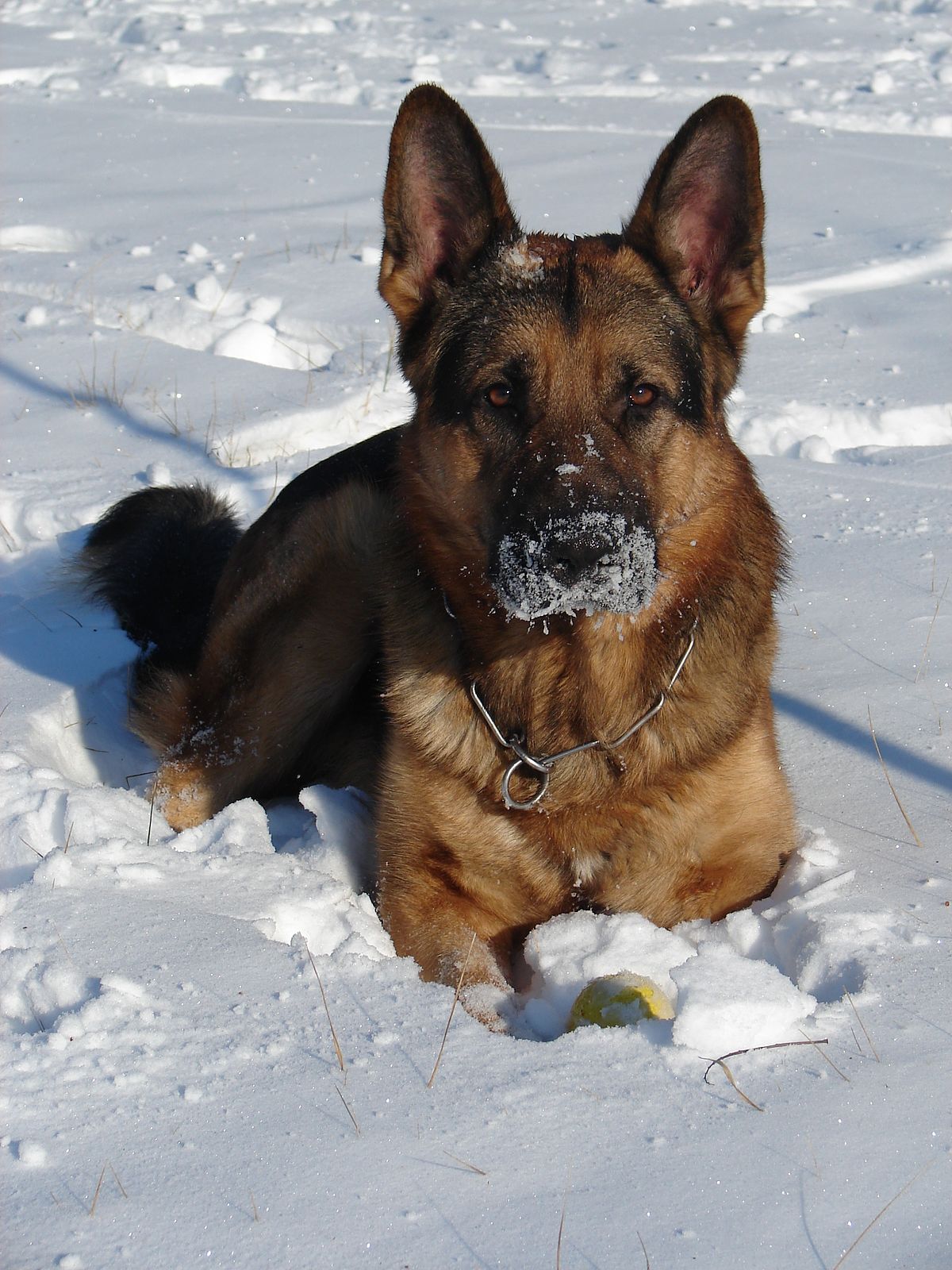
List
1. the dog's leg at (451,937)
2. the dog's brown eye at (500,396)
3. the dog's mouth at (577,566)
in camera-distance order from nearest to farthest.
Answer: the dog's mouth at (577,566), the dog's leg at (451,937), the dog's brown eye at (500,396)

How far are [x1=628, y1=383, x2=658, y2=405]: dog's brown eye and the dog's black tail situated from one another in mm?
2033

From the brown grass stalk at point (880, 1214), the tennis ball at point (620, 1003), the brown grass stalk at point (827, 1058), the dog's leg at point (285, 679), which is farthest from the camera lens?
the dog's leg at point (285, 679)

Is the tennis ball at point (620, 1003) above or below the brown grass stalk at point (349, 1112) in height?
below

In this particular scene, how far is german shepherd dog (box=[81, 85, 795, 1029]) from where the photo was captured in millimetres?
3066

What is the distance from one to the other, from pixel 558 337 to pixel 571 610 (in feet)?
2.47

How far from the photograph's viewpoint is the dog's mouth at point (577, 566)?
2.62 metres

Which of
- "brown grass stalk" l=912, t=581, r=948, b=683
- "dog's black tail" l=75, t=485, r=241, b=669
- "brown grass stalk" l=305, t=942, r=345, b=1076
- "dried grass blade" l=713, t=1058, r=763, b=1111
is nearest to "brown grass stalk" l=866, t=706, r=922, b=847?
"brown grass stalk" l=912, t=581, r=948, b=683

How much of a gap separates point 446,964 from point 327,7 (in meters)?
16.0

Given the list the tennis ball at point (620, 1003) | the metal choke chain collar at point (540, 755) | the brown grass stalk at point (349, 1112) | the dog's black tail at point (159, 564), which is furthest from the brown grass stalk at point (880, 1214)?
the dog's black tail at point (159, 564)

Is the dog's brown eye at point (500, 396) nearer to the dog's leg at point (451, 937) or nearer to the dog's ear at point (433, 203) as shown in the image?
the dog's ear at point (433, 203)

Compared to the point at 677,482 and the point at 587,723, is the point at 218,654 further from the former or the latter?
the point at 677,482

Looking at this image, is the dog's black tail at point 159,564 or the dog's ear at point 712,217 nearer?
the dog's ear at point 712,217

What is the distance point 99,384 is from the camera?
6.24m

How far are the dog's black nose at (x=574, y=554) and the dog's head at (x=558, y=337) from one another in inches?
5.9
